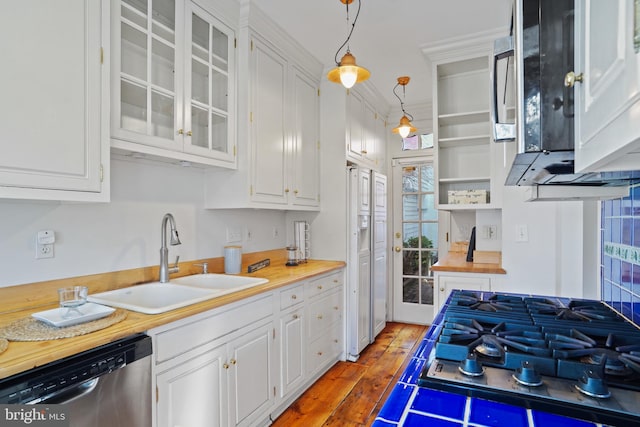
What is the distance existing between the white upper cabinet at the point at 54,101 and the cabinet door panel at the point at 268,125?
106 cm

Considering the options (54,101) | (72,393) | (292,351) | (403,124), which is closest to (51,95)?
(54,101)

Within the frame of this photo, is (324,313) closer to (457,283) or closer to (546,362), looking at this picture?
(457,283)

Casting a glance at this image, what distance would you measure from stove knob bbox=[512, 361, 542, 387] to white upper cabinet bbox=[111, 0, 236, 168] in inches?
69.4

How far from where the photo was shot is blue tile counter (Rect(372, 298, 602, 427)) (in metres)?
0.64

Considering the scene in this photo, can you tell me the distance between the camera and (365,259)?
353cm

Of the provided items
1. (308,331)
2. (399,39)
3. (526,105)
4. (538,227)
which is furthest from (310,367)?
(399,39)

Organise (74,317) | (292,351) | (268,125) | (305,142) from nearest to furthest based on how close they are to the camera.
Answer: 1. (74,317)
2. (292,351)
3. (268,125)
4. (305,142)

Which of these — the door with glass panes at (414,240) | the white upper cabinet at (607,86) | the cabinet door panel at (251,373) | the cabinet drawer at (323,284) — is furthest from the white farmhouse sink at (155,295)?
the door with glass panes at (414,240)

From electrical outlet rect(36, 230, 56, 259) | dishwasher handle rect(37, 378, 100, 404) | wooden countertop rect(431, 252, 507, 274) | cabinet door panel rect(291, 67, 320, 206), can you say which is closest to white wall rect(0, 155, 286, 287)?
electrical outlet rect(36, 230, 56, 259)

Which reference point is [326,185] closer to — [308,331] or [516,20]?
[308,331]

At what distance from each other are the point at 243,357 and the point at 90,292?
0.85 m

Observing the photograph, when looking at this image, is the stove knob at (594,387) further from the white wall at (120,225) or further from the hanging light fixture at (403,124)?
the hanging light fixture at (403,124)

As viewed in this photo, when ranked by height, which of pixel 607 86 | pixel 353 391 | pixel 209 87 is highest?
pixel 209 87

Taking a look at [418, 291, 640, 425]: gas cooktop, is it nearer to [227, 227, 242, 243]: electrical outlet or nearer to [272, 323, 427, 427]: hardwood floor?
[272, 323, 427, 427]: hardwood floor
